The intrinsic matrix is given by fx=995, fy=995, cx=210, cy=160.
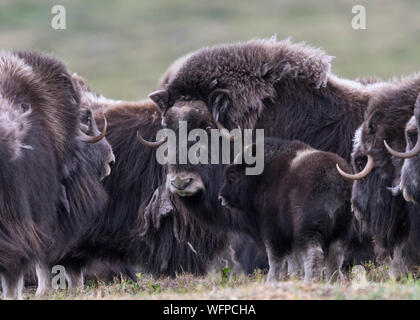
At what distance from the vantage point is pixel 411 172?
4.86m

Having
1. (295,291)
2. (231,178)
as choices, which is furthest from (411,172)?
(295,291)

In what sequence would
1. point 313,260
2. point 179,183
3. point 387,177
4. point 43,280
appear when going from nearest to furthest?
point 313,260
point 387,177
point 179,183
point 43,280

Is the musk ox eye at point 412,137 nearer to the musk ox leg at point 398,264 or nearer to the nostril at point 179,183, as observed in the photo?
the musk ox leg at point 398,264

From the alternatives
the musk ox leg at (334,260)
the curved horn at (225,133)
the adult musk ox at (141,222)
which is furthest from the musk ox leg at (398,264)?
the adult musk ox at (141,222)

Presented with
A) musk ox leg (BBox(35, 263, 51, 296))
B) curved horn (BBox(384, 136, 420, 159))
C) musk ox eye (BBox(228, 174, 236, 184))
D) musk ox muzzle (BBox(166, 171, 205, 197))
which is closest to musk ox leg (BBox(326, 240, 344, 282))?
curved horn (BBox(384, 136, 420, 159))

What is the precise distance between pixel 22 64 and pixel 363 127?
1879 mm

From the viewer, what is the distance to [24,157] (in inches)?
194

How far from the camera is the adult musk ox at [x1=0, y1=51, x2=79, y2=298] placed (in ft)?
15.7

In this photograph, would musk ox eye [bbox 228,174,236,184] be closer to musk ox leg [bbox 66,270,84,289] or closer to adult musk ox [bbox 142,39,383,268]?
adult musk ox [bbox 142,39,383,268]

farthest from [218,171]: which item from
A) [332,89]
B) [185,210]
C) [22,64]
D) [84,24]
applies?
[84,24]

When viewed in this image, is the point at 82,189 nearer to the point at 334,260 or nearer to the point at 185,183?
the point at 185,183

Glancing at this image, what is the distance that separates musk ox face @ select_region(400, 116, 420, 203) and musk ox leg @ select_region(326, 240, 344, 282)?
41 cm

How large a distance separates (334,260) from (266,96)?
4.06ft

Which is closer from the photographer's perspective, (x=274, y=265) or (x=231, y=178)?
(x=274, y=265)
